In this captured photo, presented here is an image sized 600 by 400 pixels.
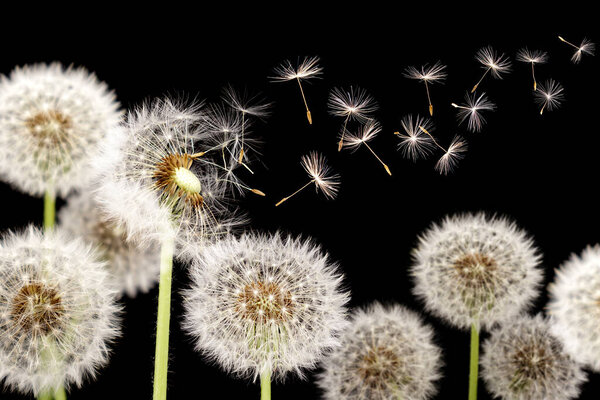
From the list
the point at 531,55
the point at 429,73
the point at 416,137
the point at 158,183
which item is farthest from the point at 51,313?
the point at 531,55

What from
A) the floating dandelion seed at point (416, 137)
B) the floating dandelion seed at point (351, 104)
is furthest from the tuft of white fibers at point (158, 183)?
the floating dandelion seed at point (416, 137)

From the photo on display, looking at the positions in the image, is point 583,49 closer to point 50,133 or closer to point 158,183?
point 158,183

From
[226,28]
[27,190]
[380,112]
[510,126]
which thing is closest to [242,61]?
[226,28]

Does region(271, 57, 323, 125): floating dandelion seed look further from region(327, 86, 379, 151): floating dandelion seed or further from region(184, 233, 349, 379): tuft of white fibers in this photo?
region(184, 233, 349, 379): tuft of white fibers

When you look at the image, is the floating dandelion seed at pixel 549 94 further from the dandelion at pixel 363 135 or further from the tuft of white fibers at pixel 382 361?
the tuft of white fibers at pixel 382 361

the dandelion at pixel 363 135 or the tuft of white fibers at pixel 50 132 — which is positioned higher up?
the dandelion at pixel 363 135

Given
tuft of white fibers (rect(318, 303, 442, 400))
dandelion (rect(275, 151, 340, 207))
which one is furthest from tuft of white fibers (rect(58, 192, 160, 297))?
tuft of white fibers (rect(318, 303, 442, 400))

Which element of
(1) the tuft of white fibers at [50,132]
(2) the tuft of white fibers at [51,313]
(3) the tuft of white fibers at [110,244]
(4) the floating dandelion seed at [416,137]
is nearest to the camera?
(2) the tuft of white fibers at [51,313]
